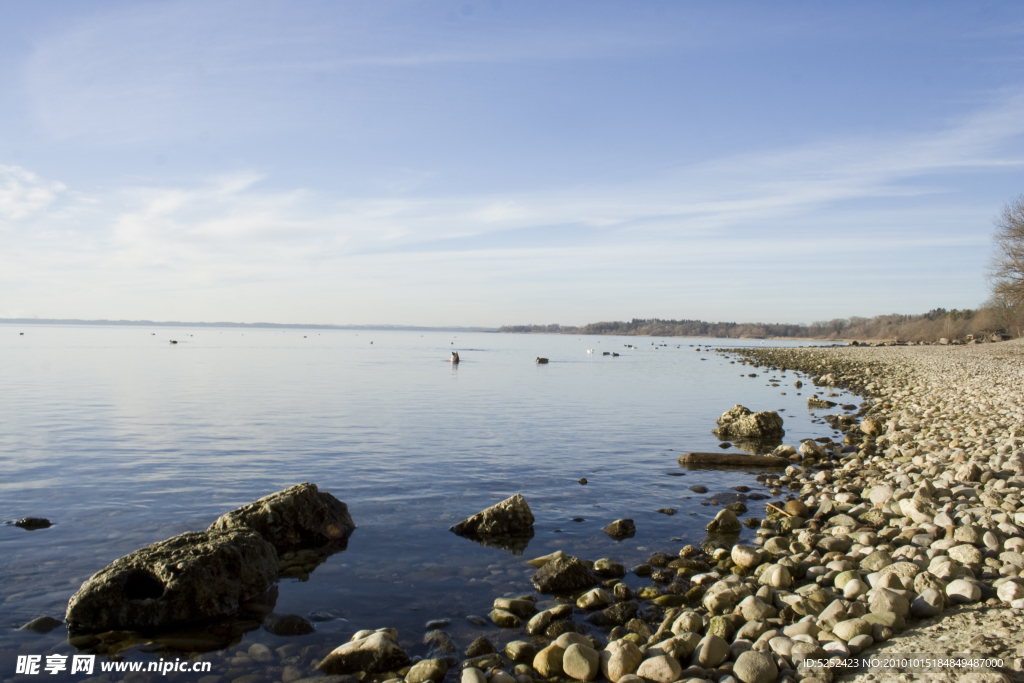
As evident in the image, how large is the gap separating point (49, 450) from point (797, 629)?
2042cm

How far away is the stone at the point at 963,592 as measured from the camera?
20.9 feet

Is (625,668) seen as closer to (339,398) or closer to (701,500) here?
(701,500)

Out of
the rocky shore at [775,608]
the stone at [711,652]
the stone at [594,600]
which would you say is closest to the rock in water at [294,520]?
the rocky shore at [775,608]

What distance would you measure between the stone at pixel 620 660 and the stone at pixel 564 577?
A: 89.3 inches

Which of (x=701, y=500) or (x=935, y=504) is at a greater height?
(x=935, y=504)

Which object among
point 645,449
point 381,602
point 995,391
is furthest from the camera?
point 995,391

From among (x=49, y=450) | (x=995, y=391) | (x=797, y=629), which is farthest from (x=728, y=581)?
(x=995, y=391)

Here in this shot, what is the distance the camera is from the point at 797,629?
6.45m

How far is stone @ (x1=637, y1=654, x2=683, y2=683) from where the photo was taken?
5.93m

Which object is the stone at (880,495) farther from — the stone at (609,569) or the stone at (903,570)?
the stone at (609,569)

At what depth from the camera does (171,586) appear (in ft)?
25.5

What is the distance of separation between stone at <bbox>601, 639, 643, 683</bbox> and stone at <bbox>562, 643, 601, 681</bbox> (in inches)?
4.3

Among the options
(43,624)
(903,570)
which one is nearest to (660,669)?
(903,570)

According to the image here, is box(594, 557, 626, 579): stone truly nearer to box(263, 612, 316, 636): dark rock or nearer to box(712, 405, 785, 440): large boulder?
box(263, 612, 316, 636): dark rock
